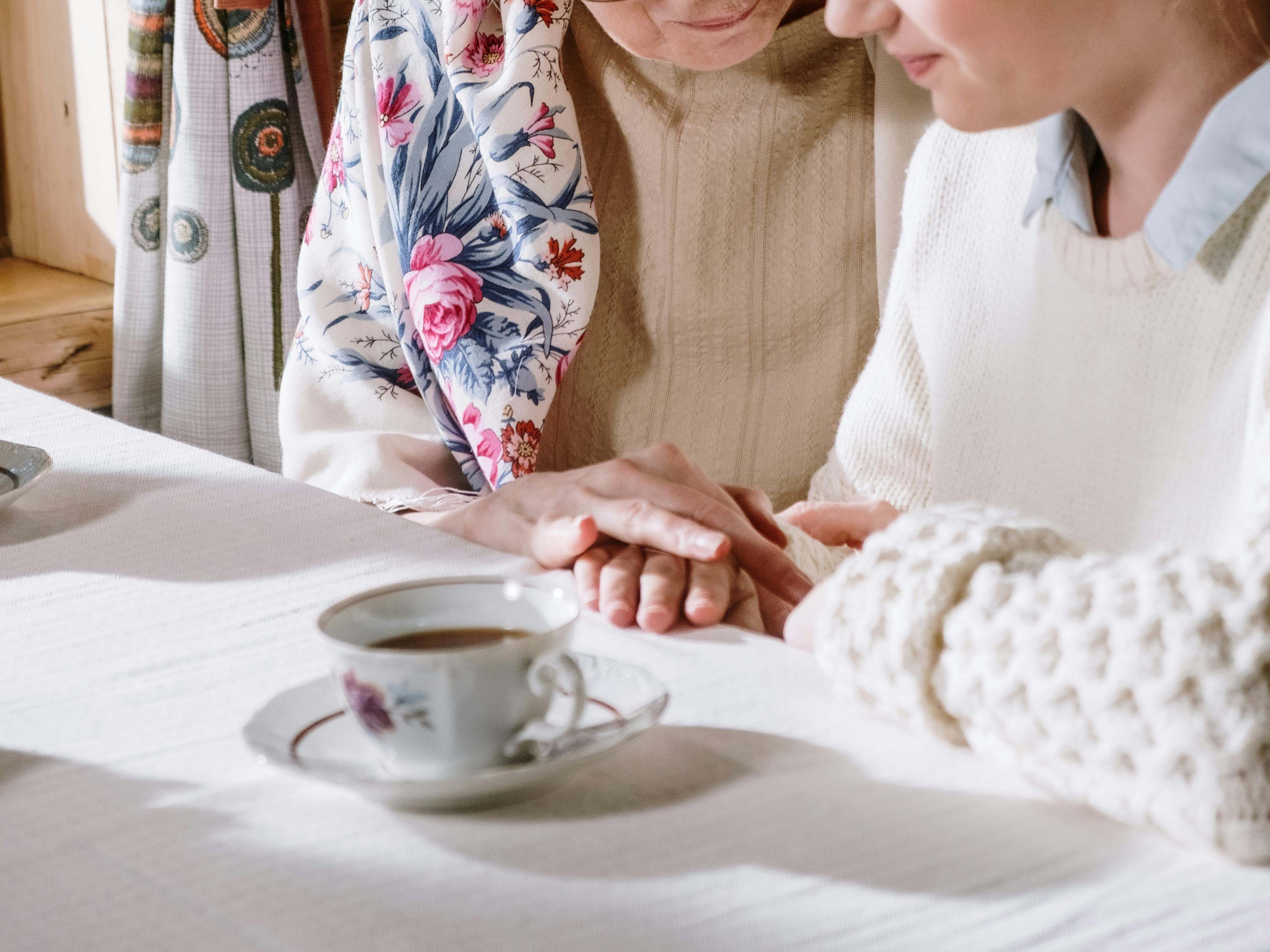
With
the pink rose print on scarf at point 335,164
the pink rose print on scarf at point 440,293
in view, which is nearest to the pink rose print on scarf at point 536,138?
the pink rose print on scarf at point 440,293

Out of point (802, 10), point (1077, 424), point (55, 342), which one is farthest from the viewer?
point (55, 342)

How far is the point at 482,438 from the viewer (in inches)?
55.4

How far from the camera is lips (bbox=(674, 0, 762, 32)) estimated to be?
1.26 meters

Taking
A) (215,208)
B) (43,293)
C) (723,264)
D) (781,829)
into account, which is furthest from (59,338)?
(781,829)

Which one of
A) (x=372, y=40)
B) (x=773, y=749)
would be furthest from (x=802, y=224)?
(x=773, y=749)

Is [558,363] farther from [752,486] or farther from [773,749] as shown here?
[773,749]

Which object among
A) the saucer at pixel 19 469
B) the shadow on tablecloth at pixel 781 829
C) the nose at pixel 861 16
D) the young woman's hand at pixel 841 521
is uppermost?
the nose at pixel 861 16

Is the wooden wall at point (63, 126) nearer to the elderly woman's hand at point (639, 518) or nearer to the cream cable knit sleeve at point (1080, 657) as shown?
the elderly woman's hand at point (639, 518)

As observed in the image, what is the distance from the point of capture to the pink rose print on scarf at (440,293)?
1.40 meters

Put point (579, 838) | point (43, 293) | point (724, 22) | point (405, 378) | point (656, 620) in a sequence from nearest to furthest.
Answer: point (579, 838) → point (656, 620) → point (724, 22) → point (405, 378) → point (43, 293)

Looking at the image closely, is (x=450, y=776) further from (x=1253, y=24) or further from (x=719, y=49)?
(x=719, y=49)

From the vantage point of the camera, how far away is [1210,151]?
807 millimetres

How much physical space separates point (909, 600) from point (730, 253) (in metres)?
0.93

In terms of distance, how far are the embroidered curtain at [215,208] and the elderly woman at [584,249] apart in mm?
647
